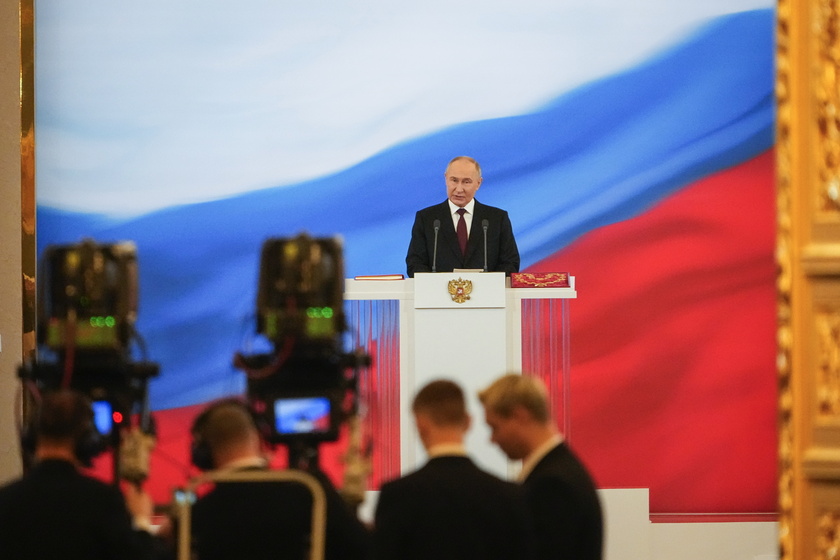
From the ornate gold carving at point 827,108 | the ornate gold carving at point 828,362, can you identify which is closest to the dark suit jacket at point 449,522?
the ornate gold carving at point 828,362

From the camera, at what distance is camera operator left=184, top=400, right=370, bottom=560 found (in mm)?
3088

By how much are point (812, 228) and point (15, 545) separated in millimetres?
2006

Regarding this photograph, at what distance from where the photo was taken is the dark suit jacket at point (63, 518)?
2898 mm

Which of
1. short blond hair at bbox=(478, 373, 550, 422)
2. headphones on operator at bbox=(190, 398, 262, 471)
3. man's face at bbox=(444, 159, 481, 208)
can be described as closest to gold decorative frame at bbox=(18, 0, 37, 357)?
man's face at bbox=(444, 159, 481, 208)

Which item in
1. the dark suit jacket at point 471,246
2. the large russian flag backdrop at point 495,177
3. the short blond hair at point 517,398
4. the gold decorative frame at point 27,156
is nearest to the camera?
the short blond hair at point 517,398

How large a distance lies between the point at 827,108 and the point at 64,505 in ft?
6.61

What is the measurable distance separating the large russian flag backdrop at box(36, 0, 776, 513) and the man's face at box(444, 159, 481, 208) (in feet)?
4.66

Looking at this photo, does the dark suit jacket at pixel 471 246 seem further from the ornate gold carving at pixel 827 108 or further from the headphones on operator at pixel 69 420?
the ornate gold carving at pixel 827 108

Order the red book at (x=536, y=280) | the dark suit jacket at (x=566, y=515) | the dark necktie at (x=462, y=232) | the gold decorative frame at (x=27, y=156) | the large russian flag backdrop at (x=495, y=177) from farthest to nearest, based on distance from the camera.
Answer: the large russian flag backdrop at (x=495, y=177) → the gold decorative frame at (x=27, y=156) → the dark necktie at (x=462, y=232) → the red book at (x=536, y=280) → the dark suit jacket at (x=566, y=515)

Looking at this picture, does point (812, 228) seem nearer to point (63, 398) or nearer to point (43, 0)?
point (63, 398)

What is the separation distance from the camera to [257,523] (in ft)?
10.1

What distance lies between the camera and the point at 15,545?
2.89 m

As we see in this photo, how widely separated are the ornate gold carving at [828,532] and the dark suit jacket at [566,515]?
0.79 meters

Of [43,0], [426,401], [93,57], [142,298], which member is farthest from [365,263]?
[426,401]
